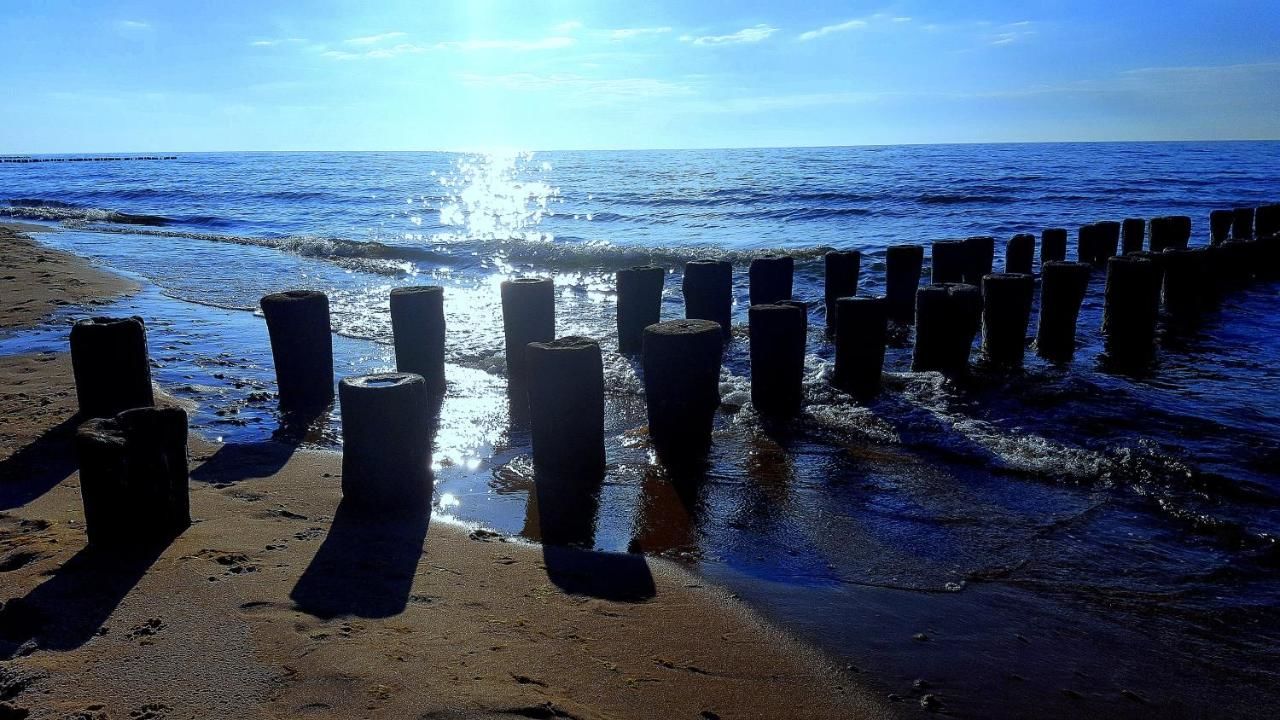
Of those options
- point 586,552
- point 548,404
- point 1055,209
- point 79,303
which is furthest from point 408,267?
point 1055,209

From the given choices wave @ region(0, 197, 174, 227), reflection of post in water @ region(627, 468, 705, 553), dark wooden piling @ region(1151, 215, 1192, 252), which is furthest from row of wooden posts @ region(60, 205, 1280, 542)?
wave @ region(0, 197, 174, 227)

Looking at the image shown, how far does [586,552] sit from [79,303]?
10.9 meters

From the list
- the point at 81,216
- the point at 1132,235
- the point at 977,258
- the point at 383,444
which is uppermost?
the point at 81,216

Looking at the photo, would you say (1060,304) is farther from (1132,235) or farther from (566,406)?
(1132,235)

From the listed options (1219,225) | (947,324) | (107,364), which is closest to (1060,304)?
(947,324)

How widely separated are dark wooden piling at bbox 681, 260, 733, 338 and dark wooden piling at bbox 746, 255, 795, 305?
49cm

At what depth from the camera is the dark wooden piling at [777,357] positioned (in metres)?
6.89

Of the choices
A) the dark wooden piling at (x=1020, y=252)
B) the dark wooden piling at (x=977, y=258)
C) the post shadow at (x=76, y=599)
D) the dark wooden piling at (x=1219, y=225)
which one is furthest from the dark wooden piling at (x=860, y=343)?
the dark wooden piling at (x=1219, y=225)

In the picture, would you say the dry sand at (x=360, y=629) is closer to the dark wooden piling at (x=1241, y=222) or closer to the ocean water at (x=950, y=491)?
the ocean water at (x=950, y=491)

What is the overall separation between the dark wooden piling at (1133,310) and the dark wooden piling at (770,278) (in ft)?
11.3

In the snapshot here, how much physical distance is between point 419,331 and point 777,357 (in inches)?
126

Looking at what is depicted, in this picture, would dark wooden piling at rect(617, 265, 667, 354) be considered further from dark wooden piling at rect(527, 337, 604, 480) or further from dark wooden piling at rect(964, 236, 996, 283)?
dark wooden piling at rect(964, 236, 996, 283)

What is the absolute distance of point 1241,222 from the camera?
16156mm

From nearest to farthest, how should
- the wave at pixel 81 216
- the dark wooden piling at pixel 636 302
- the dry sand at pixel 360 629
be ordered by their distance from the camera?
the dry sand at pixel 360 629 → the dark wooden piling at pixel 636 302 → the wave at pixel 81 216
